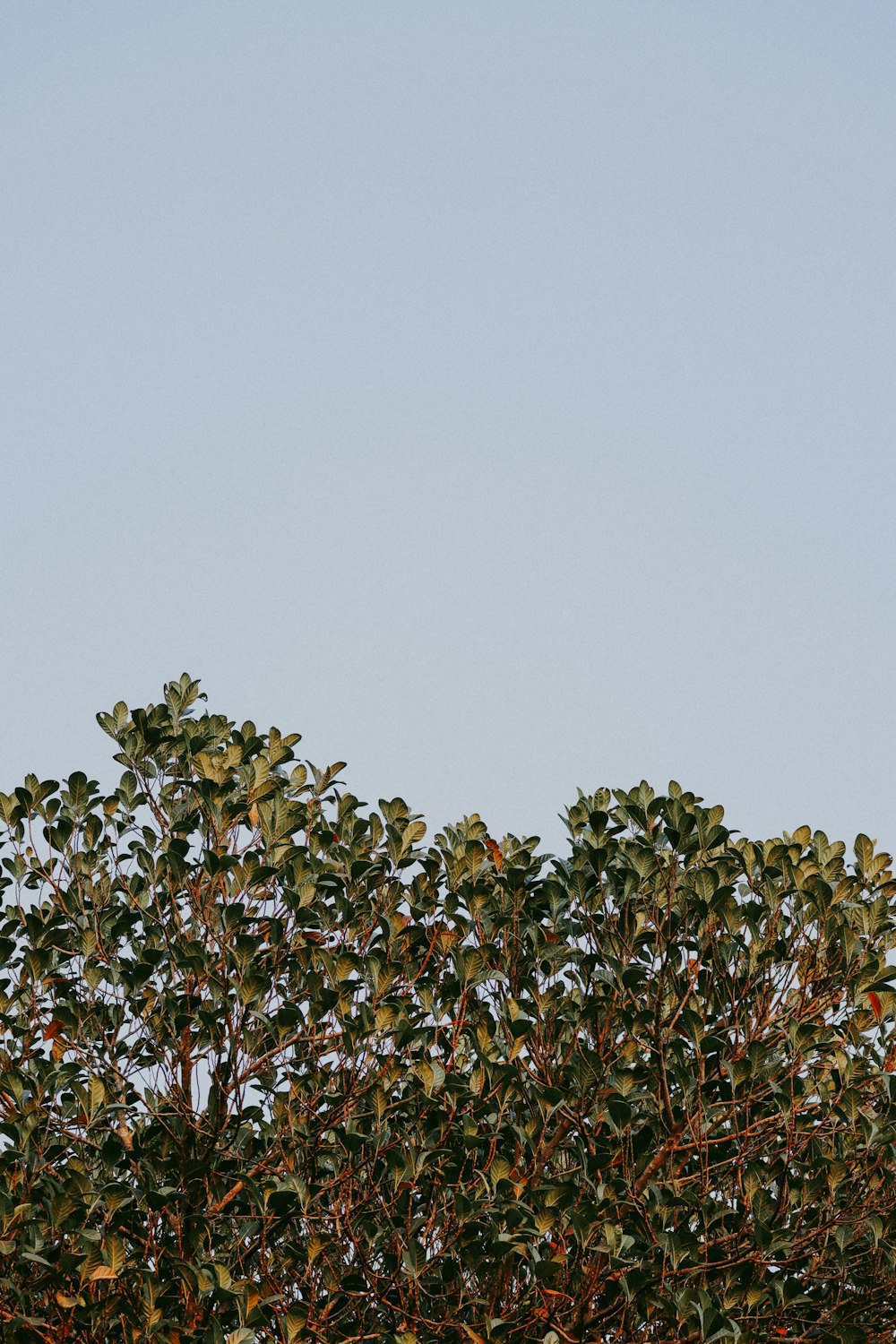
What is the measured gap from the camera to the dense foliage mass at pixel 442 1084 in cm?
689

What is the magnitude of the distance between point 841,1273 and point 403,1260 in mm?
2185

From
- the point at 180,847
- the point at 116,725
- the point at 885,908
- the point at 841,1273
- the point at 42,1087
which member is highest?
the point at 116,725

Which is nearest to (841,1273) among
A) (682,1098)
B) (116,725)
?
(682,1098)

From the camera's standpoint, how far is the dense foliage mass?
689 cm

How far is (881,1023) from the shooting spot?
7855 mm

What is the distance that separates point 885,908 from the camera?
812cm

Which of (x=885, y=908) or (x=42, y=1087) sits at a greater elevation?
(x=885, y=908)

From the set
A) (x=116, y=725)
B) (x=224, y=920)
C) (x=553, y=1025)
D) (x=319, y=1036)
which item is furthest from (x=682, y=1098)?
(x=116, y=725)

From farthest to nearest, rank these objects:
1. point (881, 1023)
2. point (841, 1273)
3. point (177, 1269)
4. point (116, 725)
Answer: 1. point (116, 725)
2. point (881, 1023)
3. point (841, 1273)
4. point (177, 1269)

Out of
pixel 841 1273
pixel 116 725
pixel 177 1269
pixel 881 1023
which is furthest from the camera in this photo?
pixel 116 725

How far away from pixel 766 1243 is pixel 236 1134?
2594 mm

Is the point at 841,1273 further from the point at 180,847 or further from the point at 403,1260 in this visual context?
the point at 180,847

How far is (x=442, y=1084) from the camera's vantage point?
7.08m

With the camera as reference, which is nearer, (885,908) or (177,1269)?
(177,1269)
